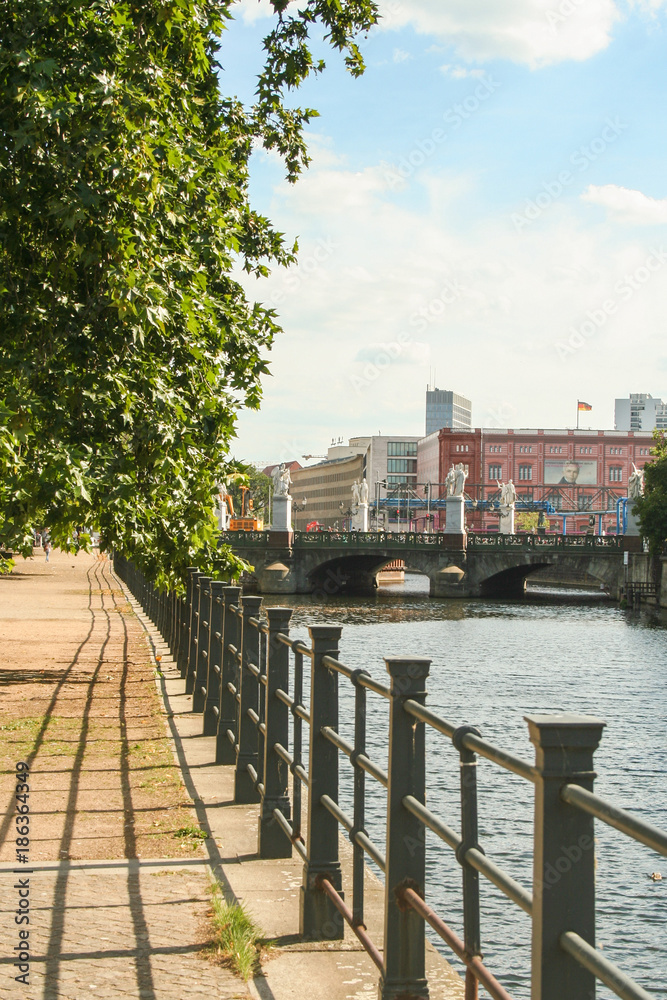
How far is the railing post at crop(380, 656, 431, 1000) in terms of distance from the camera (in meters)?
3.84

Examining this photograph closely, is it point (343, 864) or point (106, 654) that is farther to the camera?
point (106, 654)

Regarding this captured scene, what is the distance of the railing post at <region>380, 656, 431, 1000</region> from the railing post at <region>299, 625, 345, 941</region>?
3.32ft

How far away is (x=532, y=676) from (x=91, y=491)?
19.6m

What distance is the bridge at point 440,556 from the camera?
6838cm

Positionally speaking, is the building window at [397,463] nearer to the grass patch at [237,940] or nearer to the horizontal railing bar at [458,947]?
the grass patch at [237,940]

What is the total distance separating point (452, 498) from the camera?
74.2 m

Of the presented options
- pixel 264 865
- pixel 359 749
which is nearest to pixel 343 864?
pixel 264 865

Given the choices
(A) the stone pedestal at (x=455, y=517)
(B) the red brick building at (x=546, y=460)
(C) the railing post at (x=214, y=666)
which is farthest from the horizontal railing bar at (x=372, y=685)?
(B) the red brick building at (x=546, y=460)

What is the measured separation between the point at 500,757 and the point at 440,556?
6742 centimetres

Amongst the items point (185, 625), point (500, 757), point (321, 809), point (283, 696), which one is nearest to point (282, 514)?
point (185, 625)

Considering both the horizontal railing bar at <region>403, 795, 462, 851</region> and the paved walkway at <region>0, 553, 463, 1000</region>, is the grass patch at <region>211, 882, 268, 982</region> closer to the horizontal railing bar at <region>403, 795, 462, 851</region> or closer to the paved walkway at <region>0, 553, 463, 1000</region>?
the paved walkway at <region>0, 553, 463, 1000</region>

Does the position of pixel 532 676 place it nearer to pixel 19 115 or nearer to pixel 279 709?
pixel 19 115

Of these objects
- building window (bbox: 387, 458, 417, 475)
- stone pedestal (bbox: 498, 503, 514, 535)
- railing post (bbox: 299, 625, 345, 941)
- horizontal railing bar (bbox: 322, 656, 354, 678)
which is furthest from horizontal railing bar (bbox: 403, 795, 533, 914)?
building window (bbox: 387, 458, 417, 475)

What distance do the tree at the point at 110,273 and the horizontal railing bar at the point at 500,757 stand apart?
7.84m
